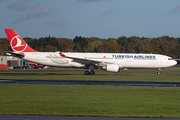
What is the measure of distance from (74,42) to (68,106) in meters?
175

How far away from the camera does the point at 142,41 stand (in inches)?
7254

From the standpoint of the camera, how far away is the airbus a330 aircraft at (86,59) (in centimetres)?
4441

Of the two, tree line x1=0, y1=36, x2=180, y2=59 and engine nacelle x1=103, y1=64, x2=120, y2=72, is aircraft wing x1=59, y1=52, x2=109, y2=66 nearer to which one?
engine nacelle x1=103, y1=64, x2=120, y2=72

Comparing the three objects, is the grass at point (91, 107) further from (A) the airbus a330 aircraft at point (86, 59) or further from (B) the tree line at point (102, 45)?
(B) the tree line at point (102, 45)

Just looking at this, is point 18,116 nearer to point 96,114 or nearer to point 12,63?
point 96,114

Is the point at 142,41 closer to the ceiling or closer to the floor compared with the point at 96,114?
closer to the ceiling

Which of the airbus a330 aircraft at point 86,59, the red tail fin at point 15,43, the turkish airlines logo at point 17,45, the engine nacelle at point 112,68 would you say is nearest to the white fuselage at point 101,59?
the airbus a330 aircraft at point 86,59

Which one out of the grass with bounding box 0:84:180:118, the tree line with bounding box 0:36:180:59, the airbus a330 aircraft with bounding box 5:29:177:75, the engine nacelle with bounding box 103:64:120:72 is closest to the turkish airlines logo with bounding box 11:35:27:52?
the airbus a330 aircraft with bounding box 5:29:177:75

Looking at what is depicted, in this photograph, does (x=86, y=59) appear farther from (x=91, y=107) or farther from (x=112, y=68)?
(x=91, y=107)

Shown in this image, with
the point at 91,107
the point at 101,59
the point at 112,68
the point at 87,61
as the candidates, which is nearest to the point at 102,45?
the point at 101,59

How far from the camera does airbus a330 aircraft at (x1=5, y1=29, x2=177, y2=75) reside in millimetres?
44406

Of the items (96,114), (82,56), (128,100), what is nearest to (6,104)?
(96,114)

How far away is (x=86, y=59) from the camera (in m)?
43.1

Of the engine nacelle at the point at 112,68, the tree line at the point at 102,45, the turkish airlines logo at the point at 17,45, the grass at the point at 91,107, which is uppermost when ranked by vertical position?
the tree line at the point at 102,45
